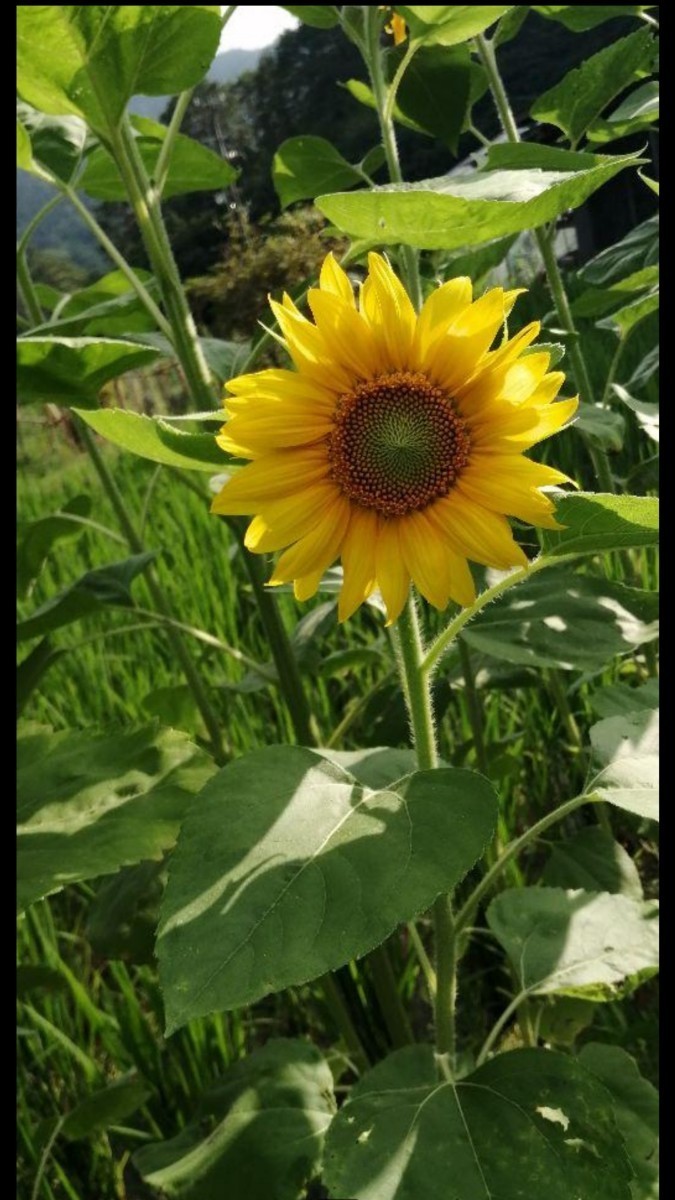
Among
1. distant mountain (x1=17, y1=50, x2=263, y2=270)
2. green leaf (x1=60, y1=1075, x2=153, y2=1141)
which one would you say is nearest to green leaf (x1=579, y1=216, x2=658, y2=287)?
green leaf (x1=60, y1=1075, x2=153, y2=1141)

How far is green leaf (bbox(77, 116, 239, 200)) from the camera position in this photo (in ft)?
3.69

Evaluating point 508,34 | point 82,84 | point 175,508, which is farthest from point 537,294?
point 82,84

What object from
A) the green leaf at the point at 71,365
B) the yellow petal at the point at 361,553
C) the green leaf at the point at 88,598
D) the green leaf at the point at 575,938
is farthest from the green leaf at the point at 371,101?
the green leaf at the point at 575,938

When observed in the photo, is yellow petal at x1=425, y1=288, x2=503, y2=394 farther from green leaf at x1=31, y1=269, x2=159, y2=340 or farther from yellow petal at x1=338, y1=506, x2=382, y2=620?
green leaf at x1=31, y1=269, x2=159, y2=340

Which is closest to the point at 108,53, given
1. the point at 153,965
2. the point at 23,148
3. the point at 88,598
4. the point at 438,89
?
the point at 23,148

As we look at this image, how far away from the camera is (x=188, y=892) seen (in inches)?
22.0

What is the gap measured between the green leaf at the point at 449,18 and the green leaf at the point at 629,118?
0.33 metres

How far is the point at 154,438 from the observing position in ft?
2.03

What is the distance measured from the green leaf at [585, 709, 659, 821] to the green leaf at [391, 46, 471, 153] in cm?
54

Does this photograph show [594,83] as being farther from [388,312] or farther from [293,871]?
[293,871]

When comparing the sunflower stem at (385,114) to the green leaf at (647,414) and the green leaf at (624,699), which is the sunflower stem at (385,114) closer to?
the green leaf at (647,414)

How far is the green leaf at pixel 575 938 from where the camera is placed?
0.79 meters
